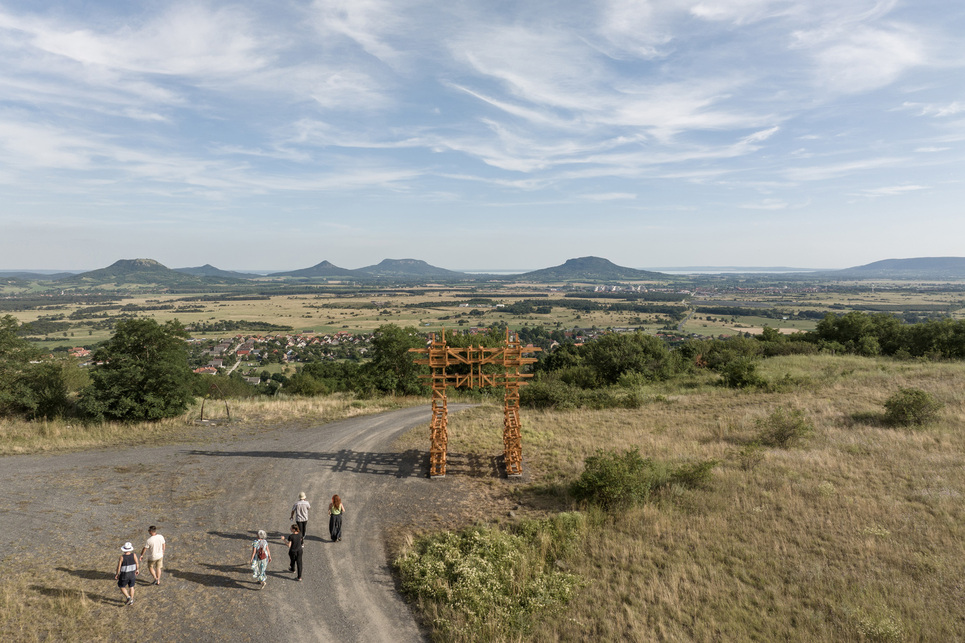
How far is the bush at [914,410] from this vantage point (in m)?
20.2

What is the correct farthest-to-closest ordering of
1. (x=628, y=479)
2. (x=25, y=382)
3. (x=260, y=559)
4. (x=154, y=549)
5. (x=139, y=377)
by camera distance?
(x=25, y=382), (x=139, y=377), (x=628, y=479), (x=260, y=559), (x=154, y=549)

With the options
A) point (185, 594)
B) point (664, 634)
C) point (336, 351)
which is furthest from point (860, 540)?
point (336, 351)

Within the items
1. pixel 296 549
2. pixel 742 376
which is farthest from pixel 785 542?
pixel 742 376

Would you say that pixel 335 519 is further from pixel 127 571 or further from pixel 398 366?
pixel 398 366

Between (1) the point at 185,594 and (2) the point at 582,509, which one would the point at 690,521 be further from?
(1) the point at 185,594

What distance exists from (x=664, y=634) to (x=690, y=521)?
511cm

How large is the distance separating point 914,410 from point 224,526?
94.4 feet

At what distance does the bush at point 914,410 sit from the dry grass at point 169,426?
29.1 metres

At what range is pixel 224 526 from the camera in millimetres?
13758

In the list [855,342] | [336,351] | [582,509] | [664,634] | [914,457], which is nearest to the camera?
[664,634]

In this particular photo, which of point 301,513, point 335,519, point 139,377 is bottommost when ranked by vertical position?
point 335,519

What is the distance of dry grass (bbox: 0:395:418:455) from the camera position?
21469mm

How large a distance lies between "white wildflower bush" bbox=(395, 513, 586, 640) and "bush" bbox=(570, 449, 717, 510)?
4.97 feet

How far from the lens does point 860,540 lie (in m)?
11.5
